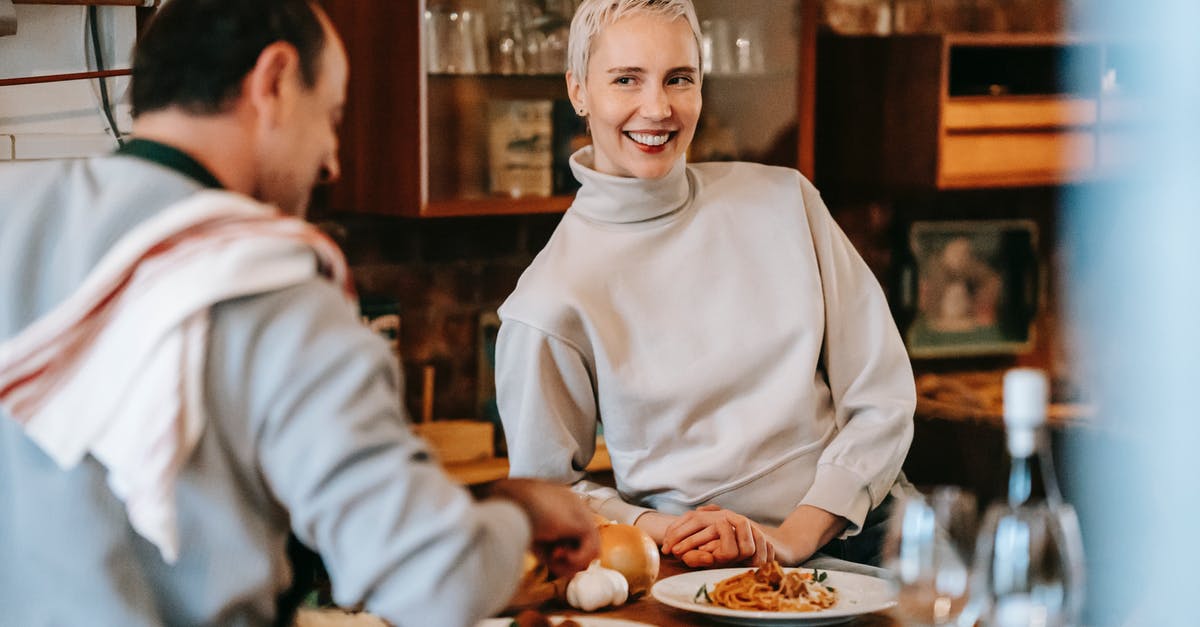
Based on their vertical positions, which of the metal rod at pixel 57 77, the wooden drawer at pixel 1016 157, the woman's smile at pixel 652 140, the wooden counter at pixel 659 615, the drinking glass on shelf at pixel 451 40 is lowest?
the wooden counter at pixel 659 615

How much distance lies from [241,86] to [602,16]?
109cm

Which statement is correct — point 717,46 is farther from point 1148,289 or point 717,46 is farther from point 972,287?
point 1148,289

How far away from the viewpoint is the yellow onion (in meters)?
1.62

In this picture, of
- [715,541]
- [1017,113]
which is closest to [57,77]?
[715,541]

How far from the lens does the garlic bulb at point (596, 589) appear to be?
157cm

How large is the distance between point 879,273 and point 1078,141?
66cm

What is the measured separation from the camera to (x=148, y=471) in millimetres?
1030

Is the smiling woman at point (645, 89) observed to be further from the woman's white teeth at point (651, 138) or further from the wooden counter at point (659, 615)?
the wooden counter at point (659, 615)

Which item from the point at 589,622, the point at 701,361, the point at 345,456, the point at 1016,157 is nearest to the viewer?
the point at 345,456

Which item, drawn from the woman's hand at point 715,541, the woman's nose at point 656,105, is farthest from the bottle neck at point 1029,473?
the woman's nose at point 656,105

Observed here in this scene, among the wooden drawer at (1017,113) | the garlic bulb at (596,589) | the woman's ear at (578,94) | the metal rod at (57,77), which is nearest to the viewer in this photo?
the garlic bulb at (596,589)

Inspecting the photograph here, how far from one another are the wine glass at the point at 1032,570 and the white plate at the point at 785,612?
359 millimetres

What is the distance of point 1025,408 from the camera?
1.07 metres

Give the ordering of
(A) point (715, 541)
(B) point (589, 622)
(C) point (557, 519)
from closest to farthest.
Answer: (C) point (557, 519) < (B) point (589, 622) < (A) point (715, 541)
